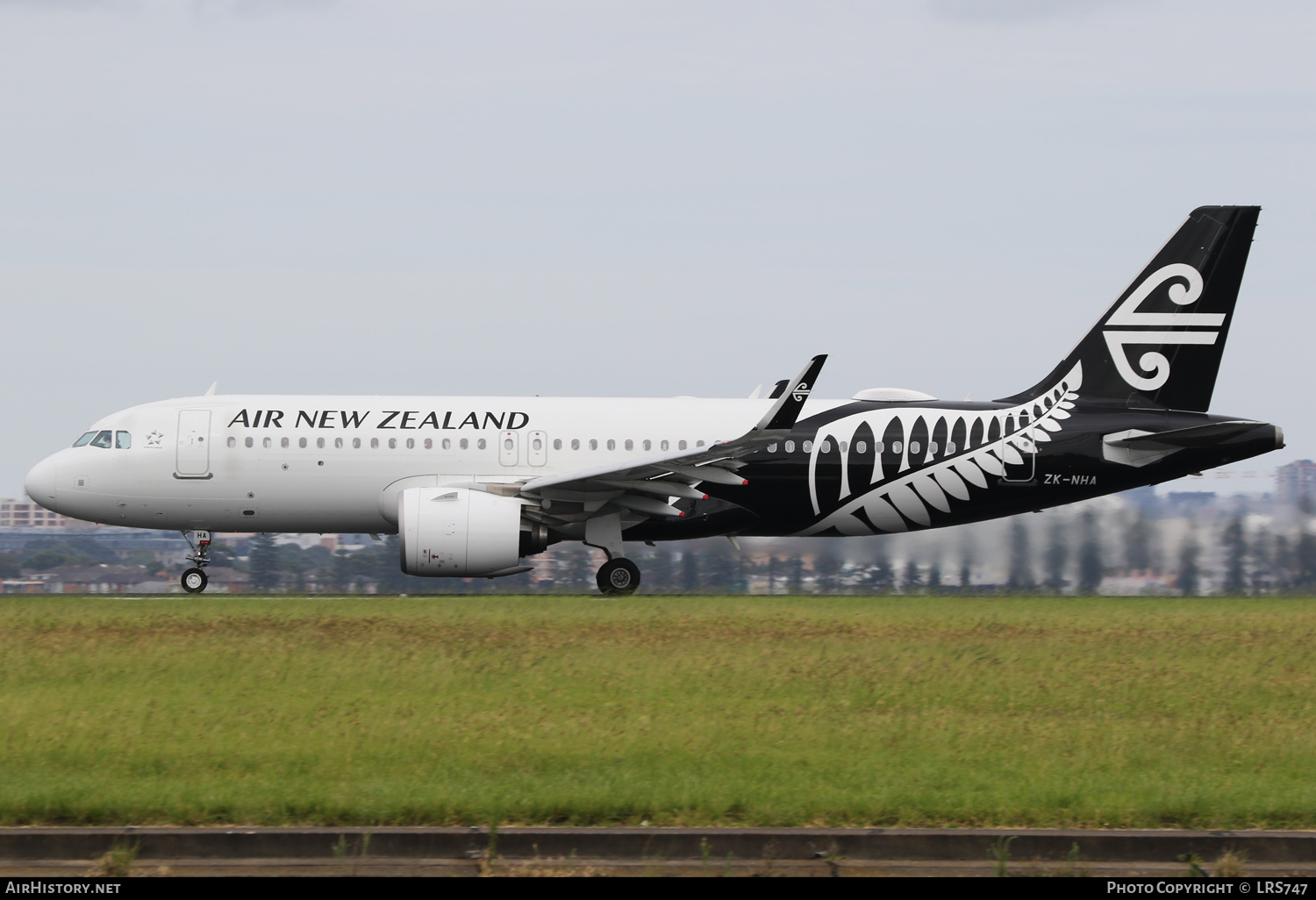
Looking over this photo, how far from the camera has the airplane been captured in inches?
1133

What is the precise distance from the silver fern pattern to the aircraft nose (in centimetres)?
1510

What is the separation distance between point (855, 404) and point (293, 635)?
A: 1451 cm

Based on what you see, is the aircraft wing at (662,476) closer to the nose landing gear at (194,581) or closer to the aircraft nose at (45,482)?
the nose landing gear at (194,581)

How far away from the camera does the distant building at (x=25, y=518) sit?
132ft

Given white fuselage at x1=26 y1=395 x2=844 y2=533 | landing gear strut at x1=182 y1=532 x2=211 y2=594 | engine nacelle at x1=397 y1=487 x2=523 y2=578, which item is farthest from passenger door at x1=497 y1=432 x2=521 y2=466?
landing gear strut at x1=182 y1=532 x2=211 y2=594

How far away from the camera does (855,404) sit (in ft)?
97.8

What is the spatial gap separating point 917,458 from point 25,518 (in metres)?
30.7

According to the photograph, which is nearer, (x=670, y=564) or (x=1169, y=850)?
(x=1169, y=850)

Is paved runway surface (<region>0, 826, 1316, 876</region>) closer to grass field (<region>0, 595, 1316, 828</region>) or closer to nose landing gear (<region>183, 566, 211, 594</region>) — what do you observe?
grass field (<region>0, 595, 1316, 828</region>)

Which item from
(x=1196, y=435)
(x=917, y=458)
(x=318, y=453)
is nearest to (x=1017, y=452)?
(x=917, y=458)

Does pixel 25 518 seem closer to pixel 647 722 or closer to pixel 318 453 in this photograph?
pixel 318 453
